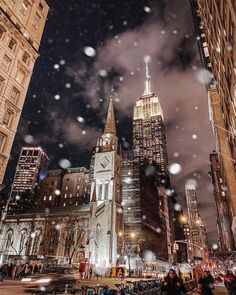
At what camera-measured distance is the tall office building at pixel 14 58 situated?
24.8 m

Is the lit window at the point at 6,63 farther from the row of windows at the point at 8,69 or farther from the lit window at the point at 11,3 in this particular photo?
the lit window at the point at 11,3

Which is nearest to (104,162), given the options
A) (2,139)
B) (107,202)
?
(107,202)

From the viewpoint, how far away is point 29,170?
176 metres

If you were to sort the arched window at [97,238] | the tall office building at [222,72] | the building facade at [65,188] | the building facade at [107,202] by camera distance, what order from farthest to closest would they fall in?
the building facade at [65,188], the arched window at [97,238], the building facade at [107,202], the tall office building at [222,72]

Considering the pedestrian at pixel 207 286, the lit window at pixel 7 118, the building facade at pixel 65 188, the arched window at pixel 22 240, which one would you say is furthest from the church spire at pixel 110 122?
the pedestrian at pixel 207 286

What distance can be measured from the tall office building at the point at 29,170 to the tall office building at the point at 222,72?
143 metres

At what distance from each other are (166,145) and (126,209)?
107916 millimetres

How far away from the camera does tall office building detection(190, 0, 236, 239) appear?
2239cm

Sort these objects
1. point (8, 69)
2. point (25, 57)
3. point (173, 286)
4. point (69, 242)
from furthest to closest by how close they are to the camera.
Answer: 1. point (69, 242)
2. point (25, 57)
3. point (8, 69)
4. point (173, 286)

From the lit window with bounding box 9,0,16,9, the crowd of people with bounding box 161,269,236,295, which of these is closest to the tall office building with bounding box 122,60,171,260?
the crowd of people with bounding box 161,269,236,295

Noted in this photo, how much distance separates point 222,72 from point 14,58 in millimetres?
25587

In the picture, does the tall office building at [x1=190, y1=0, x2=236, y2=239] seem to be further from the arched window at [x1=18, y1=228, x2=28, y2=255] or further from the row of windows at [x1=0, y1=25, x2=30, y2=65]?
the arched window at [x1=18, y1=228, x2=28, y2=255]

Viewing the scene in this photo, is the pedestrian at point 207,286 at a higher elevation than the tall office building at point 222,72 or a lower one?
lower

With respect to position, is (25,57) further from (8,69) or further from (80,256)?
(80,256)
